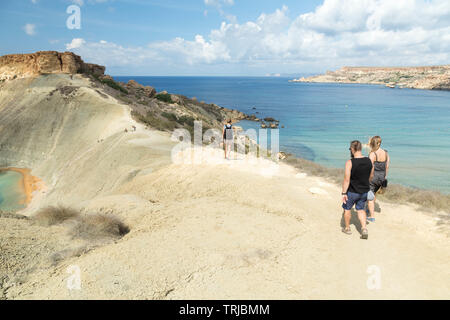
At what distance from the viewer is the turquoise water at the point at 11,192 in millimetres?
15849

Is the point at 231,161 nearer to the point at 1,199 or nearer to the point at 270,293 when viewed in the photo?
the point at 270,293

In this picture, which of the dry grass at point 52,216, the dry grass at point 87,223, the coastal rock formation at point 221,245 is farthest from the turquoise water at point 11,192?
the dry grass at point 87,223

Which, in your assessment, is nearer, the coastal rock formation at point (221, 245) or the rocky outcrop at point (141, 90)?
the coastal rock formation at point (221, 245)

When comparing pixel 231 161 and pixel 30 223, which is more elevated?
pixel 231 161

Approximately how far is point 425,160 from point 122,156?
76.8 ft

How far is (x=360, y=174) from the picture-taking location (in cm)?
555

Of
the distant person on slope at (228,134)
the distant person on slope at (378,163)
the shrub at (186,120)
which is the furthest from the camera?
the shrub at (186,120)

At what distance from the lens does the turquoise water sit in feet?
52.0

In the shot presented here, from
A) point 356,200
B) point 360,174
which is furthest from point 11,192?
point 360,174

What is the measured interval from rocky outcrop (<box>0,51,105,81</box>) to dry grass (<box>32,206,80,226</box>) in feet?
92.4

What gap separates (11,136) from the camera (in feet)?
76.3

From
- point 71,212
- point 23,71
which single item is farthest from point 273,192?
point 23,71

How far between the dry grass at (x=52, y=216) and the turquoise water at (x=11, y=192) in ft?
35.7

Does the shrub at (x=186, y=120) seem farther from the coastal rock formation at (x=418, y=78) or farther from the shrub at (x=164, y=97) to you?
the coastal rock formation at (x=418, y=78)
